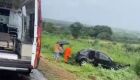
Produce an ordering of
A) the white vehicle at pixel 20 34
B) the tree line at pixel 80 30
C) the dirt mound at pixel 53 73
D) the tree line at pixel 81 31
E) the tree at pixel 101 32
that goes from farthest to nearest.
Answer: the tree at pixel 101 32 < the tree line at pixel 80 30 < the tree line at pixel 81 31 < the dirt mound at pixel 53 73 < the white vehicle at pixel 20 34

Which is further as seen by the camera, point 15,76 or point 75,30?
point 75,30

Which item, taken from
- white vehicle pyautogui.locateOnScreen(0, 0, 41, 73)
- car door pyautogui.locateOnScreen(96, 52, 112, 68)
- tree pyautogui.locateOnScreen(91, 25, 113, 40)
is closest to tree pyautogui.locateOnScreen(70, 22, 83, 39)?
tree pyautogui.locateOnScreen(91, 25, 113, 40)

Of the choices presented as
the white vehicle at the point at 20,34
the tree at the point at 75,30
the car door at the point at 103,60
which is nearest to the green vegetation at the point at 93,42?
the tree at the point at 75,30

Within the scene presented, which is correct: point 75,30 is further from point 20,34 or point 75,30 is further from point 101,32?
point 20,34

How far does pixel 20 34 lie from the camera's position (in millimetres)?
13734

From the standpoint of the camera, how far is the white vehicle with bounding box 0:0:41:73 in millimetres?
12297

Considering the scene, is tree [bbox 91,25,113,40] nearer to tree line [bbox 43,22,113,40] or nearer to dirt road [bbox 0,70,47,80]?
tree line [bbox 43,22,113,40]

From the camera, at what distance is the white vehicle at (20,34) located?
12.3 metres

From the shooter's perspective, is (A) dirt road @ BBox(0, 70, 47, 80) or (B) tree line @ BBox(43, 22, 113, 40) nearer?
(A) dirt road @ BBox(0, 70, 47, 80)

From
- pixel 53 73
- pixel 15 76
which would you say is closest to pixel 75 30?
pixel 53 73

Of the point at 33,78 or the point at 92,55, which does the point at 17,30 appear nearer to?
the point at 33,78

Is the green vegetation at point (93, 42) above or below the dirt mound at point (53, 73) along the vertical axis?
below

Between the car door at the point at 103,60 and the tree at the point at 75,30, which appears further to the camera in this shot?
the tree at the point at 75,30

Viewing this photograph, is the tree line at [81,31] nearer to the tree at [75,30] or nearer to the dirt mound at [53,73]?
the tree at [75,30]
